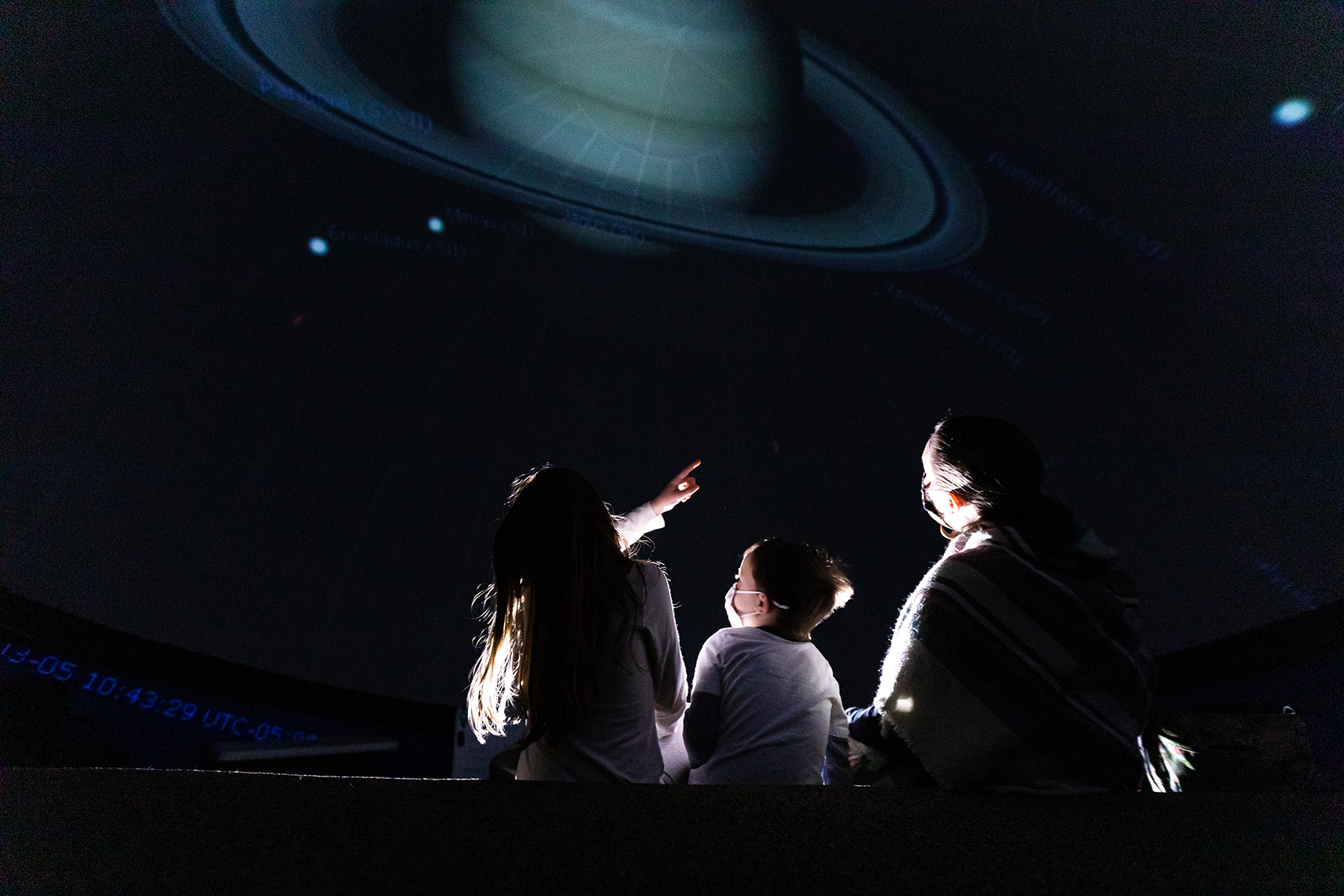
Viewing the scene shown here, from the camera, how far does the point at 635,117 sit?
6309 millimetres

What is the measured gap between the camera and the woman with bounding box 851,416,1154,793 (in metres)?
1.58

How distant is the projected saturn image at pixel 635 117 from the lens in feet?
18.4

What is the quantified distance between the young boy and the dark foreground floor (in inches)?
33.6

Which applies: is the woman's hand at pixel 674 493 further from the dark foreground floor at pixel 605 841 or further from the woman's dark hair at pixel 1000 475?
the dark foreground floor at pixel 605 841

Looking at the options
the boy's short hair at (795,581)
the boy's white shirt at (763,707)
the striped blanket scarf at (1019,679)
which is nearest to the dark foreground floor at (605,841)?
the striped blanket scarf at (1019,679)

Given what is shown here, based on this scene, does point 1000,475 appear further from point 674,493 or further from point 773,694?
point 674,493

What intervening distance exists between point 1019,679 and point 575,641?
3.40 feet

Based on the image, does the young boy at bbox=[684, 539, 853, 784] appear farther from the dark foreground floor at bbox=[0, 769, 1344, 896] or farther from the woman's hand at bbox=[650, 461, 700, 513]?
the dark foreground floor at bbox=[0, 769, 1344, 896]

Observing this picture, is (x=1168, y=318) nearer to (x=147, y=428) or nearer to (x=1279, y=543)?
(x=1279, y=543)

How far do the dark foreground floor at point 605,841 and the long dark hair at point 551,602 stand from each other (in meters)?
0.58

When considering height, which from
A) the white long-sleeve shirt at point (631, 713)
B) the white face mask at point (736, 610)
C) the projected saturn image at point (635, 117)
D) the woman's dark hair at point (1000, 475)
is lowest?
the white long-sleeve shirt at point (631, 713)

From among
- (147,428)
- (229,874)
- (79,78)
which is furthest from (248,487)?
(229,874)

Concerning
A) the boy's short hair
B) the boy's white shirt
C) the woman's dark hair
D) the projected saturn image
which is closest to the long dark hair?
the boy's white shirt

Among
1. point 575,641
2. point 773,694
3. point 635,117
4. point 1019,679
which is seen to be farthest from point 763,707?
point 635,117
